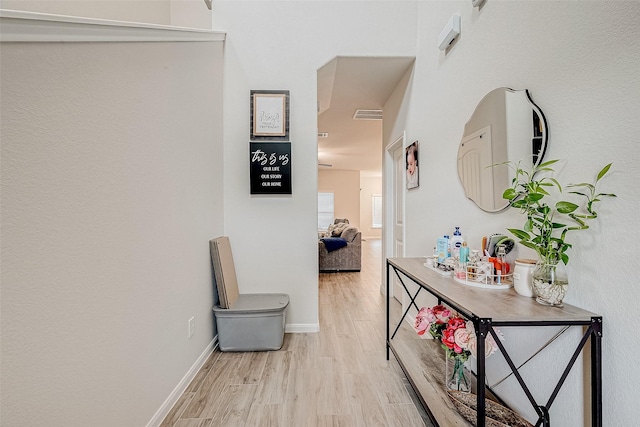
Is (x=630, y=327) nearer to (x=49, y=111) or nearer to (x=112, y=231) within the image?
(x=112, y=231)

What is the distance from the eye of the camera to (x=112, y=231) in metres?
1.17

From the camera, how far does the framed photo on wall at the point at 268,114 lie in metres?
2.53

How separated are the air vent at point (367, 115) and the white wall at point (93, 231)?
278 centimetres

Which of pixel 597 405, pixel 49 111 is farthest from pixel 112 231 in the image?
pixel 597 405

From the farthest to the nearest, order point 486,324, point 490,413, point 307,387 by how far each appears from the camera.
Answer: point 307,387 < point 490,413 < point 486,324

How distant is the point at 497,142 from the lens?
1.48 meters

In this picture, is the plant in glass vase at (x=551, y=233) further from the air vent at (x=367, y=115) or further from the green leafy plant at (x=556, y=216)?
the air vent at (x=367, y=115)

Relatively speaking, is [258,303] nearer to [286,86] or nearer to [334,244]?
[286,86]

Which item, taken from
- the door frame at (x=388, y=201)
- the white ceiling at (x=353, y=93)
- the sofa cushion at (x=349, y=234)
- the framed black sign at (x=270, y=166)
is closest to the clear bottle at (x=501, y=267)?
the framed black sign at (x=270, y=166)

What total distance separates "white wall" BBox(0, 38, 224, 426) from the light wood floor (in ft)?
0.91

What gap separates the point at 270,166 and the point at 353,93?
1617 mm

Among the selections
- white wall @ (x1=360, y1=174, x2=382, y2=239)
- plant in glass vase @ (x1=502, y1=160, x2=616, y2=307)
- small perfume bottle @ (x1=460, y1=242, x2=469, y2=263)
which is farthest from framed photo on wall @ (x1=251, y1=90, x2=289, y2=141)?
white wall @ (x1=360, y1=174, x2=382, y2=239)

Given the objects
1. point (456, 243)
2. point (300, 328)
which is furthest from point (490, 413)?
point (300, 328)

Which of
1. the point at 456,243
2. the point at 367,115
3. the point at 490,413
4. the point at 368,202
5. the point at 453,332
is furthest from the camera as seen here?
the point at 368,202
